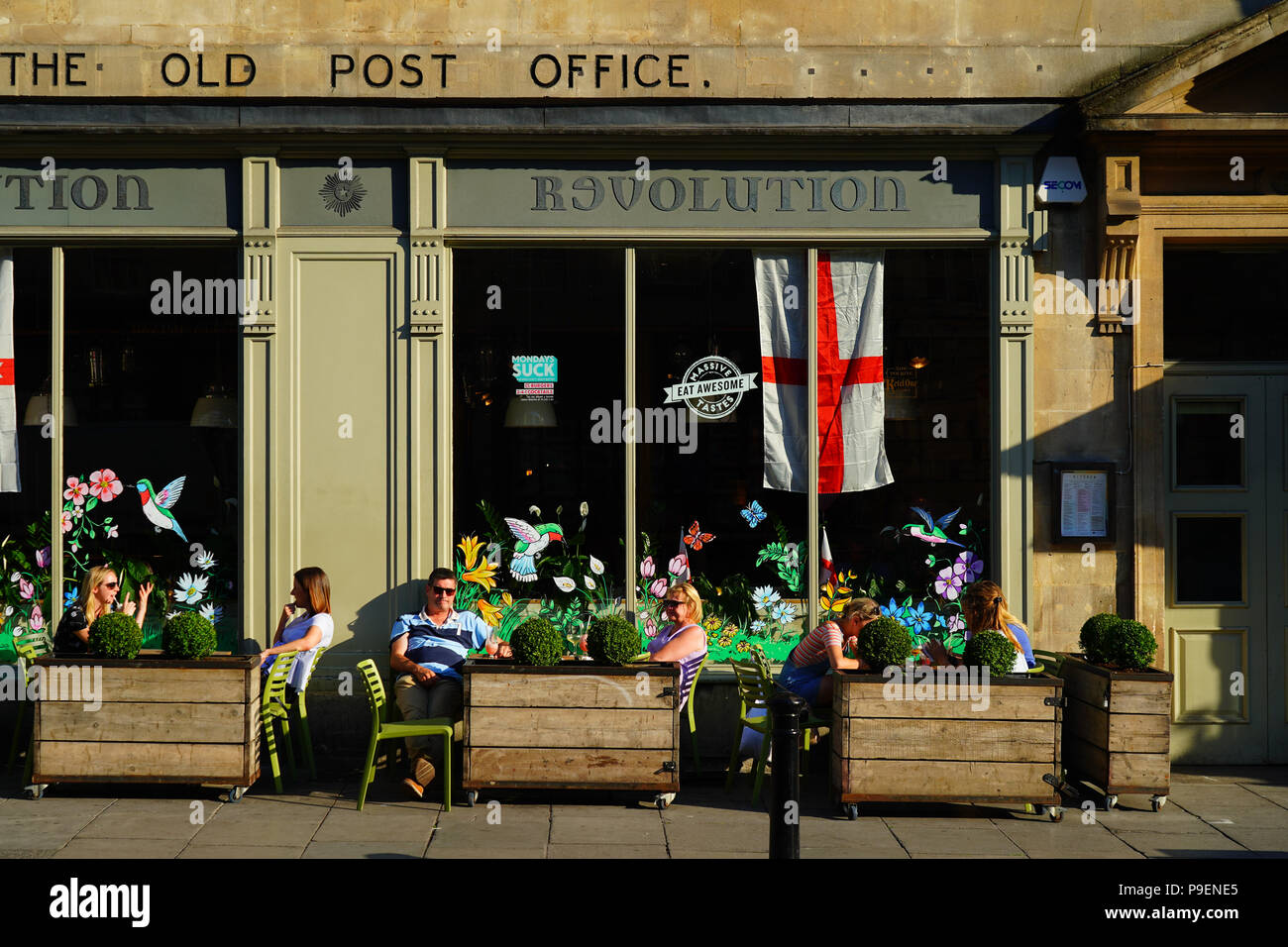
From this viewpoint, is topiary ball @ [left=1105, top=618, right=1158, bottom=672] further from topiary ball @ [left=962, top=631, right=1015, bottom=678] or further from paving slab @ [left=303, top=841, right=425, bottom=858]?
paving slab @ [left=303, top=841, right=425, bottom=858]

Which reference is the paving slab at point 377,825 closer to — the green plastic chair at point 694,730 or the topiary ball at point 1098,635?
the green plastic chair at point 694,730

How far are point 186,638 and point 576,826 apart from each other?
2.52 metres

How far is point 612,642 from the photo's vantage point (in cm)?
732

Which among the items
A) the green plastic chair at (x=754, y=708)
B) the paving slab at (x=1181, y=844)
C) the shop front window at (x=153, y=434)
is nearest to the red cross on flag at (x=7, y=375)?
the shop front window at (x=153, y=434)

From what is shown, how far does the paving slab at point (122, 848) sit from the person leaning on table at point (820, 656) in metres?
3.68

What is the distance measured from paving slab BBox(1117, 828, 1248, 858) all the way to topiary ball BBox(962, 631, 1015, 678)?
1108 millimetres

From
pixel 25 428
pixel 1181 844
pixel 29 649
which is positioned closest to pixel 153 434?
pixel 25 428

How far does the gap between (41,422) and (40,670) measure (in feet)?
7.43

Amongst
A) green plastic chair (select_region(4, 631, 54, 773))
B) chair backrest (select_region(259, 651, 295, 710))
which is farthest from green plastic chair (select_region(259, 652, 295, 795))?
green plastic chair (select_region(4, 631, 54, 773))

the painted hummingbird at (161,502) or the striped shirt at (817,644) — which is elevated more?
the painted hummingbird at (161,502)

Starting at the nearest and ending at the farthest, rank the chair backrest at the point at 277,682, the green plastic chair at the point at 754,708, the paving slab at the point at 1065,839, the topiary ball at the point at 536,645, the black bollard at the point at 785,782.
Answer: the black bollard at the point at 785,782 → the paving slab at the point at 1065,839 → the topiary ball at the point at 536,645 → the green plastic chair at the point at 754,708 → the chair backrest at the point at 277,682

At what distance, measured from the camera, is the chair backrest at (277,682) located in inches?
304

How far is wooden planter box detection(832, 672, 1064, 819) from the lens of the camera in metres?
7.18
